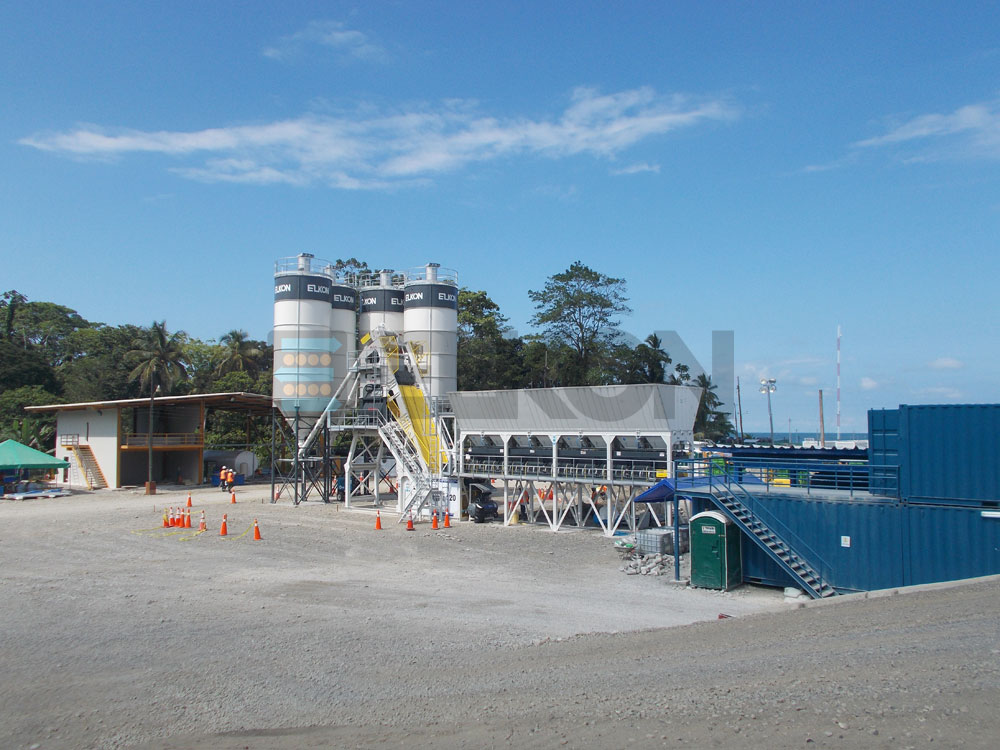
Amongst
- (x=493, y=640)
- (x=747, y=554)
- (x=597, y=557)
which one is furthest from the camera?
(x=597, y=557)

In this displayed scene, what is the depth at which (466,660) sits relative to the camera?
36.0 feet

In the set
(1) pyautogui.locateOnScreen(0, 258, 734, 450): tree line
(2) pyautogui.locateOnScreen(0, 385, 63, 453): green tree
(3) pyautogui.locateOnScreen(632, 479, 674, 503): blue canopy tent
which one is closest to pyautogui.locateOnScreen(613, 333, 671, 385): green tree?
(1) pyautogui.locateOnScreen(0, 258, 734, 450): tree line

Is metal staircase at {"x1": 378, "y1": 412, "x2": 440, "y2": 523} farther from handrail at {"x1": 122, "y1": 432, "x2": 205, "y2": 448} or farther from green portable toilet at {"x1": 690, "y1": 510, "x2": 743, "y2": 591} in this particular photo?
handrail at {"x1": 122, "y1": 432, "x2": 205, "y2": 448}

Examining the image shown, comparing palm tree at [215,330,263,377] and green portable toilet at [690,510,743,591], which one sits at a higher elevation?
palm tree at [215,330,263,377]

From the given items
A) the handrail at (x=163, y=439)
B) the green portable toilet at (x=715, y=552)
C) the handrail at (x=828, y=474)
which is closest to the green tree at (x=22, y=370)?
the handrail at (x=163, y=439)

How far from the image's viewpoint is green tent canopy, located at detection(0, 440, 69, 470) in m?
40.2

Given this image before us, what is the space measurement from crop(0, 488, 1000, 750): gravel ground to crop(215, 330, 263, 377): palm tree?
51.4 meters

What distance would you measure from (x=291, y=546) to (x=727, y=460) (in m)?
14.2

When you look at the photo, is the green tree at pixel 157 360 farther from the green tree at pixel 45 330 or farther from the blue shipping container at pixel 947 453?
the blue shipping container at pixel 947 453

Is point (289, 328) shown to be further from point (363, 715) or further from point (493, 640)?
point (363, 715)

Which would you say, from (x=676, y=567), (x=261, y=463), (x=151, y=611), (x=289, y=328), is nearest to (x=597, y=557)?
(x=676, y=567)

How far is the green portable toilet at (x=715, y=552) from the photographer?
1694 cm

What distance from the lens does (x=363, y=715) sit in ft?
28.4

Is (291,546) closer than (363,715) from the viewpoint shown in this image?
No
